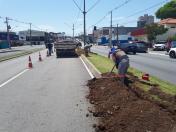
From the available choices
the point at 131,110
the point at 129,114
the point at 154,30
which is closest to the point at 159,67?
the point at 131,110

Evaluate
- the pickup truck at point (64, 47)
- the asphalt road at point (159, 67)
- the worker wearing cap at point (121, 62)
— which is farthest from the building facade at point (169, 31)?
the worker wearing cap at point (121, 62)

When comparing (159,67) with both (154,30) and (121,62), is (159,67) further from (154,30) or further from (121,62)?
(154,30)

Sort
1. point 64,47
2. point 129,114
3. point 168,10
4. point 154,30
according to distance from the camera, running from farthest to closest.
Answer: point 168,10 → point 154,30 → point 64,47 → point 129,114

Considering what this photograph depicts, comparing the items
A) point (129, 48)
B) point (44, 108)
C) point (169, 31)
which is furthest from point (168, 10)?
point (44, 108)

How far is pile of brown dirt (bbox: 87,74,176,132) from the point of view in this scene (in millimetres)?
7379

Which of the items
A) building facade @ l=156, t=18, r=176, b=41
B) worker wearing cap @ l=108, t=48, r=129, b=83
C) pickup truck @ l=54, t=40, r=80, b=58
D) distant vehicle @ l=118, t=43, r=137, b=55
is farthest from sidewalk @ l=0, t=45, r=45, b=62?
worker wearing cap @ l=108, t=48, r=129, b=83

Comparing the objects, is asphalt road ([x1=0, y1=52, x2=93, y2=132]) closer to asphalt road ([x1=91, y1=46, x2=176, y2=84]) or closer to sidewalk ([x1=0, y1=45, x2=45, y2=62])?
asphalt road ([x1=91, y1=46, x2=176, y2=84])

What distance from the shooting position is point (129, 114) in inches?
327

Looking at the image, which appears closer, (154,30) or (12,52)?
(12,52)

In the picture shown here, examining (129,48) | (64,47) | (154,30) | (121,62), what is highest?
(121,62)

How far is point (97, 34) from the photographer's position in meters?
189

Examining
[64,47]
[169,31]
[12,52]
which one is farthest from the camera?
[169,31]

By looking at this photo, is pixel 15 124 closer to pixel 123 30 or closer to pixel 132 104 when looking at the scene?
pixel 132 104

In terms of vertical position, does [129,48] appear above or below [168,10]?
below
